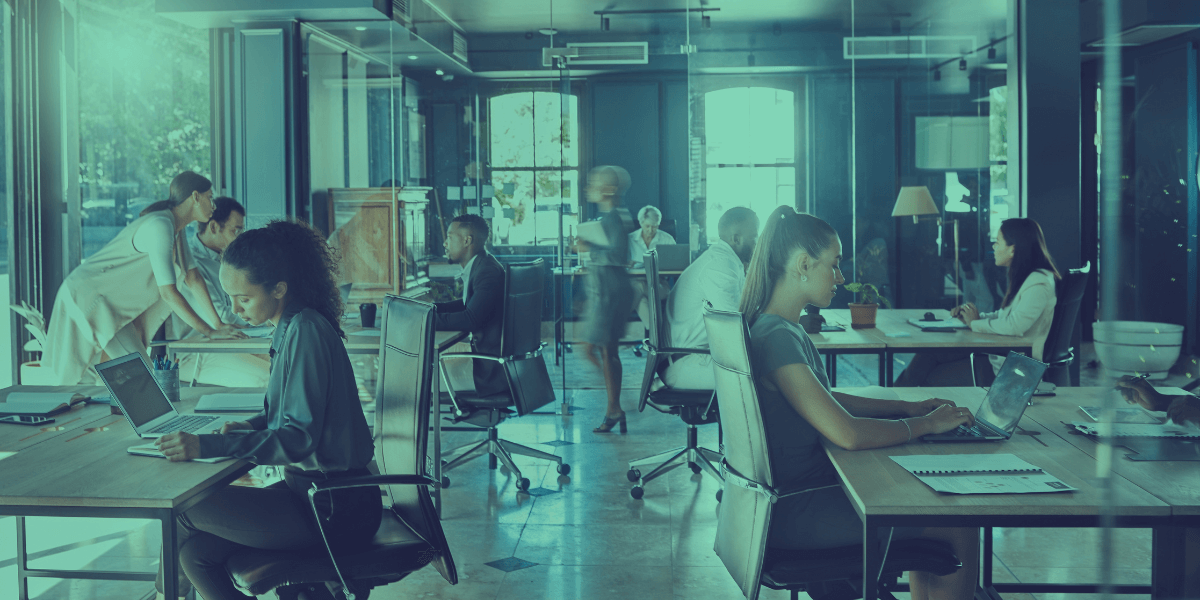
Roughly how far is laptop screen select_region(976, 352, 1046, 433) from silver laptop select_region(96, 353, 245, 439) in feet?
6.23

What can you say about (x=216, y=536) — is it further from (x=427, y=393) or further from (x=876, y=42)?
(x=876, y=42)

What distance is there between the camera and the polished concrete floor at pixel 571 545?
10.1ft

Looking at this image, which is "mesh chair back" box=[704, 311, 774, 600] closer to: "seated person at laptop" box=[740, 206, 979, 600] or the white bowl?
"seated person at laptop" box=[740, 206, 979, 600]

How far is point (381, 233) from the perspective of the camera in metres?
7.14

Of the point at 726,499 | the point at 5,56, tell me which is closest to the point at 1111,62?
the point at 726,499

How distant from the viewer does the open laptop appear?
208 cm

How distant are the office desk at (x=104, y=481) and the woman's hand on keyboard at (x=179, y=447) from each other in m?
0.02

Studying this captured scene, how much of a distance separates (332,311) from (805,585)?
4.19ft

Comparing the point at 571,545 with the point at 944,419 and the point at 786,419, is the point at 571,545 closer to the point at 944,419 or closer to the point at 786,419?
the point at 786,419

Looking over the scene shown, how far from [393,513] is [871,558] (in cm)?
120

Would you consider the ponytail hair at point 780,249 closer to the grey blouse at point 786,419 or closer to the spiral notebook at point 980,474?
the grey blouse at point 786,419

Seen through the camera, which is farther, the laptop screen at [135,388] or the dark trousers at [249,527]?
the laptop screen at [135,388]

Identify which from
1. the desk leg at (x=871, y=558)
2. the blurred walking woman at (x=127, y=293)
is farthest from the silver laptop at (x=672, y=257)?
the desk leg at (x=871, y=558)

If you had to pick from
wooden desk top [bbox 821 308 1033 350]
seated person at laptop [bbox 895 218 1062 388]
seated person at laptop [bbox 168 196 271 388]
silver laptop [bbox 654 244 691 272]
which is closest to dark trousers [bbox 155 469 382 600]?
seated person at laptop [bbox 168 196 271 388]
